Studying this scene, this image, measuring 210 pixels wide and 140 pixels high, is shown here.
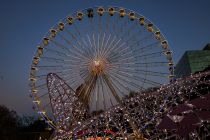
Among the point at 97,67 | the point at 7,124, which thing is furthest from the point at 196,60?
the point at 97,67

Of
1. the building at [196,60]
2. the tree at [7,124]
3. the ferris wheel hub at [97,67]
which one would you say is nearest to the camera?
the ferris wheel hub at [97,67]

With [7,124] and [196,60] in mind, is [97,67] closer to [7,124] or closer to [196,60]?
[7,124]

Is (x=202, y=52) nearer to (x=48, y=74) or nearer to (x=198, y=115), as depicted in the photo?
(x=48, y=74)

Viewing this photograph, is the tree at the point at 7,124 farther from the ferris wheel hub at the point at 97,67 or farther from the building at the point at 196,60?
the building at the point at 196,60

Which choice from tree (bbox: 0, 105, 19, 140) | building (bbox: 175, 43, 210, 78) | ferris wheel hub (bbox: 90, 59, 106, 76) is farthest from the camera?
building (bbox: 175, 43, 210, 78)

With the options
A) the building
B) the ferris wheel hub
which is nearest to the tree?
the ferris wheel hub

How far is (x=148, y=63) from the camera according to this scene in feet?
63.2

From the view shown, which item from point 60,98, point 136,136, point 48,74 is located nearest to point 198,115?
point 136,136

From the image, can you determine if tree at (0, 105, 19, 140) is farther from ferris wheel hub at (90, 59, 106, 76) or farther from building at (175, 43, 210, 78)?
building at (175, 43, 210, 78)

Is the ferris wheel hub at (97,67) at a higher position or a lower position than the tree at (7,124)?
higher

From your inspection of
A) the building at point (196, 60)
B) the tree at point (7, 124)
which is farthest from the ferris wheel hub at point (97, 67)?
the building at point (196, 60)

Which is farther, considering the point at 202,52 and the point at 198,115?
the point at 202,52

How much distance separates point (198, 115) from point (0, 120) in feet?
94.3

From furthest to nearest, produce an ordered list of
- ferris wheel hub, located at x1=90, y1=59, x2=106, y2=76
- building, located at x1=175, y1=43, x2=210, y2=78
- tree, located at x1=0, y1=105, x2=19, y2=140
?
building, located at x1=175, y1=43, x2=210, y2=78, tree, located at x1=0, y1=105, x2=19, y2=140, ferris wheel hub, located at x1=90, y1=59, x2=106, y2=76
